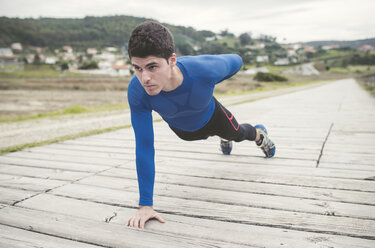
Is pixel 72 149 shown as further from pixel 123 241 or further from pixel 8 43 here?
pixel 8 43

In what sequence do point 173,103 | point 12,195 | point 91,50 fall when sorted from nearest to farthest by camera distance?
point 173,103
point 12,195
point 91,50

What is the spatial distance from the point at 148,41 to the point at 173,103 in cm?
61

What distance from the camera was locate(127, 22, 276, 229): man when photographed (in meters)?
1.86

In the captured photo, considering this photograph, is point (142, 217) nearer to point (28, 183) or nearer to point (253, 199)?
point (253, 199)

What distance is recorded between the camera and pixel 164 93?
7.25 feet

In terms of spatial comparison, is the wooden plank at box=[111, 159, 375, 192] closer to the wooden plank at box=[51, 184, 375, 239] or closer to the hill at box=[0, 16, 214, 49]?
the wooden plank at box=[51, 184, 375, 239]

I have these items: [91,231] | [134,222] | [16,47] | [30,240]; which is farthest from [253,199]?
[16,47]

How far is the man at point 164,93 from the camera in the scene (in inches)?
73.2

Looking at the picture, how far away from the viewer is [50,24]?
119875mm

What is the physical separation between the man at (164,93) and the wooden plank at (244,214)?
11.4 inches

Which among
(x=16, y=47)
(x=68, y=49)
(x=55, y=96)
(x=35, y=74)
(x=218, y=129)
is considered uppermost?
(x=16, y=47)

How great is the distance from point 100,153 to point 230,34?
485ft

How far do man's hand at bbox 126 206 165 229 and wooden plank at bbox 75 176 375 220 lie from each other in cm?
40

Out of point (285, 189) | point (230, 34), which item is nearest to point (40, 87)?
point (285, 189)
